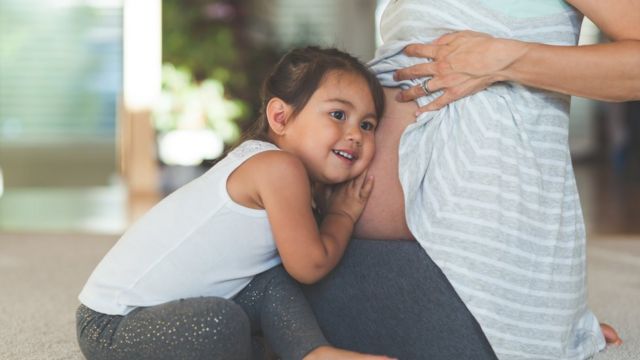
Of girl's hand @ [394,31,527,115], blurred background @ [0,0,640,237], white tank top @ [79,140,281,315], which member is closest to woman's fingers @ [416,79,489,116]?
girl's hand @ [394,31,527,115]

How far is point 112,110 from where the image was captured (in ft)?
19.8

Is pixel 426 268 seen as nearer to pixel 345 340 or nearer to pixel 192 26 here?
pixel 345 340

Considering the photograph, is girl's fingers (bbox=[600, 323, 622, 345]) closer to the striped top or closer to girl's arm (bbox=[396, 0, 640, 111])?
the striped top

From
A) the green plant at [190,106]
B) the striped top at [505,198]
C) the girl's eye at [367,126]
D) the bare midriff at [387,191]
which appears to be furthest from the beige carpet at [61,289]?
the green plant at [190,106]

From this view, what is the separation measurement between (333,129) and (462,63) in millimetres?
181

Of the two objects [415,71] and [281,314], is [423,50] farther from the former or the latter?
[281,314]

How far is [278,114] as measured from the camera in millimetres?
1278

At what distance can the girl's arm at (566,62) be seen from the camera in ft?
3.71

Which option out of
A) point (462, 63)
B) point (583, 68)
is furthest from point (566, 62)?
point (462, 63)

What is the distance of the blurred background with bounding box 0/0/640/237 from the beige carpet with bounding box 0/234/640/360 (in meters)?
0.50

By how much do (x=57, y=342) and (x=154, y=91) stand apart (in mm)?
3203

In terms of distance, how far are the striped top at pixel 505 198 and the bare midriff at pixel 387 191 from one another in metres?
0.05

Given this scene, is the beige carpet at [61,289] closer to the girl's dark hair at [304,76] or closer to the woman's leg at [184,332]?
the woman's leg at [184,332]

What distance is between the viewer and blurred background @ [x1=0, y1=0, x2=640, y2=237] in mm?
4547
